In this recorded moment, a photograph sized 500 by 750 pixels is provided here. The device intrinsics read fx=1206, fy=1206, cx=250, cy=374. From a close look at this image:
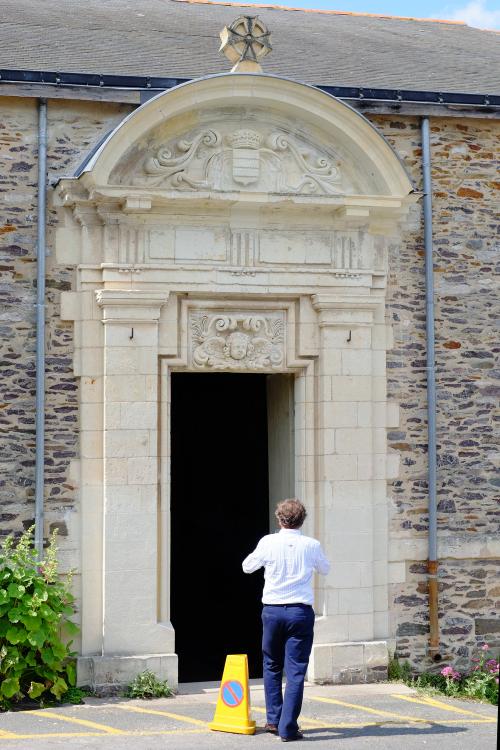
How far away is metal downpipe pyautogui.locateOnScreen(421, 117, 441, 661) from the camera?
32.4 ft

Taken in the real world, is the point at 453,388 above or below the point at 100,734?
above

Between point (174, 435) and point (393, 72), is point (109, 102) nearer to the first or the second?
point (393, 72)

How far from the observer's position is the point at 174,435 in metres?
12.5

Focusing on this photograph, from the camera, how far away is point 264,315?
972cm

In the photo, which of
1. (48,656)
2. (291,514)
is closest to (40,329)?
(48,656)

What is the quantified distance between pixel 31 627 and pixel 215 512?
4.18m

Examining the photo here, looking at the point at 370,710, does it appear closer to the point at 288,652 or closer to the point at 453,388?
the point at 288,652

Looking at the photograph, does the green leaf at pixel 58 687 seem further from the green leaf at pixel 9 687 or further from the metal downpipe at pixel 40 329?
the metal downpipe at pixel 40 329

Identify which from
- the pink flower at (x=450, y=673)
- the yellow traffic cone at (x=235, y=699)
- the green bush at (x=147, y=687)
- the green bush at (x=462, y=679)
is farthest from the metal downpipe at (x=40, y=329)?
the pink flower at (x=450, y=673)

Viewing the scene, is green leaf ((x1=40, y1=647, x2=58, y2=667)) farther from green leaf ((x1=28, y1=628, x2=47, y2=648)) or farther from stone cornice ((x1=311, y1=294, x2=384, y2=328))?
stone cornice ((x1=311, y1=294, x2=384, y2=328))

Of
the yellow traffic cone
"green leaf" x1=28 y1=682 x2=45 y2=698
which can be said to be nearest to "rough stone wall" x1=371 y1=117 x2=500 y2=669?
the yellow traffic cone

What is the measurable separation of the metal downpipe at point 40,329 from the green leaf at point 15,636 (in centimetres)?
78

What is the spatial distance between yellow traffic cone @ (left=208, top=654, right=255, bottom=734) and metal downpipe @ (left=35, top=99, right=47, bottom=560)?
6.69 ft

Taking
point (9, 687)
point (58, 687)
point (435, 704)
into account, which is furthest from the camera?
point (435, 704)
